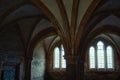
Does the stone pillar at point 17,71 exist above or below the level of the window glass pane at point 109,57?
below

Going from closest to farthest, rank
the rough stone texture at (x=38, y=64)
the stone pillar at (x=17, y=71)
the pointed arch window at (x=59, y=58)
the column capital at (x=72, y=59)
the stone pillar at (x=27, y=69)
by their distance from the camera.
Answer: the column capital at (x=72, y=59)
the stone pillar at (x=17, y=71)
the stone pillar at (x=27, y=69)
the rough stone texture at (x=38, y=64)
the pointed arch window at (x=59, y=58)

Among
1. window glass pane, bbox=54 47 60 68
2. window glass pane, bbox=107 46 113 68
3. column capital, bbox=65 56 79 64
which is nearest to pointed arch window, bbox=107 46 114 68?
window glass pane, bbox=107 46 113 68

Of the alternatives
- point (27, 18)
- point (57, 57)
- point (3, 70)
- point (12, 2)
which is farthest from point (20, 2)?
point (57, 57)

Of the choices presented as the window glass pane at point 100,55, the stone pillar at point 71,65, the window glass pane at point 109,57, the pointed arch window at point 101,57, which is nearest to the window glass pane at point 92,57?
the pointed arch window at point 101,57

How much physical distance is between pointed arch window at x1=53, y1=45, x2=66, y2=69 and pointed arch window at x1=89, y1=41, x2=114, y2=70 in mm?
2597

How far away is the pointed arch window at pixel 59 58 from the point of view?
2084 centimetres

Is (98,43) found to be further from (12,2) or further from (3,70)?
(12,2)

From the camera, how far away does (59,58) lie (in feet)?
68.6

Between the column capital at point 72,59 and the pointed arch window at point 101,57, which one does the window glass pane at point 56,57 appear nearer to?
the pointed arch window at point 101,57

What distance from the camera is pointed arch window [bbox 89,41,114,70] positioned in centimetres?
2006

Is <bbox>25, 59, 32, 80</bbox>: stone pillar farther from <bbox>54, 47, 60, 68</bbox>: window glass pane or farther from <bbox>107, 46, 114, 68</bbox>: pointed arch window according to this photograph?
<bbox>107, 46, 114, 68</bbox>: pointed arch window

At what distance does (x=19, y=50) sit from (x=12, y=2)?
5231 mm

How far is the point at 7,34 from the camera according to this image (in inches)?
577

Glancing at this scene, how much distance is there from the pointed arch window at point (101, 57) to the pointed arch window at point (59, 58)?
2597mm
